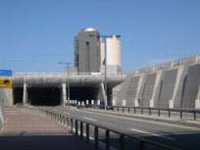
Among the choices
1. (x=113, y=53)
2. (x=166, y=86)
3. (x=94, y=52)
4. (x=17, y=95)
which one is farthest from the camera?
(x=94, y=52)

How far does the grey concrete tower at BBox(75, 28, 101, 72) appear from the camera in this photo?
532 feet

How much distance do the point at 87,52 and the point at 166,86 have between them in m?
91.5

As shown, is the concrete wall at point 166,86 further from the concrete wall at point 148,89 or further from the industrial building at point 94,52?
the industrial building at point 94,52

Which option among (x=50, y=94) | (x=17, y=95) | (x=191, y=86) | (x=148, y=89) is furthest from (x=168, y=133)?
(x=50, y=94)

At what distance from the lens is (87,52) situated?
545ft

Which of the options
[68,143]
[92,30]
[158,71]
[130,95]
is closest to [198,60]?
[158,71]

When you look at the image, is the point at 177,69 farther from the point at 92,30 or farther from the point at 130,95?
the point at 92,30

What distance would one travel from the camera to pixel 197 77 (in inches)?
2440

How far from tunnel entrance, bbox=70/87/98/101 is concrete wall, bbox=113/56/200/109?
61.7 feet

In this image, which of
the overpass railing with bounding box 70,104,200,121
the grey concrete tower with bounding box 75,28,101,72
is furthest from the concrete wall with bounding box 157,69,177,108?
the grey concrete tower with bounding box 75,28,101,72

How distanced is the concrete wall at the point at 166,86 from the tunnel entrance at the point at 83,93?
1880 centimetres

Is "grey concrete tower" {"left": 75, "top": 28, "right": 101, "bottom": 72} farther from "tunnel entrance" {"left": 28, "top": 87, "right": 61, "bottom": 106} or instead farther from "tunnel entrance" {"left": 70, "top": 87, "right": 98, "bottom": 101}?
"tunnel entrance" {"left": 70, "top": 87, "right": 98, "bottom": 101}

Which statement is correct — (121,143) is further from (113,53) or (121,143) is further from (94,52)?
(94,52)

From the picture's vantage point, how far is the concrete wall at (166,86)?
62562 millimetres
